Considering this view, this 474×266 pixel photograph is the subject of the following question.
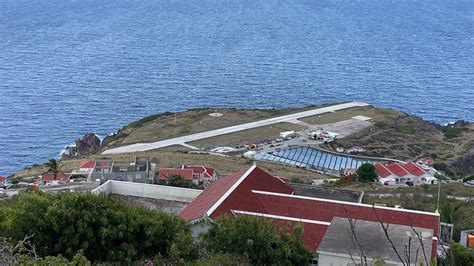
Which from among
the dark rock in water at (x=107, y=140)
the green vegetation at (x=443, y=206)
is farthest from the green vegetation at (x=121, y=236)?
the dark rock in water at (x=107, y=140)

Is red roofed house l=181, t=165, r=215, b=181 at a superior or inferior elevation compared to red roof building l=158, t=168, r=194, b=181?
inferior

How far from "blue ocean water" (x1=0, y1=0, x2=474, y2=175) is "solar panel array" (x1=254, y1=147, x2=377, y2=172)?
19.4 metres

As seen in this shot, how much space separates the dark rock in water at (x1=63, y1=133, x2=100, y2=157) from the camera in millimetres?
58469

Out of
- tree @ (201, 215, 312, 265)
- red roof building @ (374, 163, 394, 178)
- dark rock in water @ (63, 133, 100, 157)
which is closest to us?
tree @ (201, 215, 312, 265)

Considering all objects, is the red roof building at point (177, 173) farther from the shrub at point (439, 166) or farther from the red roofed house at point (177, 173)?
the shrub at point (439, 166)

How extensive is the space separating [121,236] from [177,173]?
71.7 ft

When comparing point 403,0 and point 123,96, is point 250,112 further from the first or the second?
point 403,0

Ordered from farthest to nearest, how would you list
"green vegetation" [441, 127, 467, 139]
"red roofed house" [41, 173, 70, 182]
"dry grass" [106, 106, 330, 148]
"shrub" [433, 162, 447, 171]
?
"green vegetation" [441, 127, 467, 139] → "dry grass" [106, 106, 330, 148] → "shrub" [433, 162, 447, 171] → "red roofed house" [41, 173, 70, 182]

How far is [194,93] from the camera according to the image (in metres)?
79.1

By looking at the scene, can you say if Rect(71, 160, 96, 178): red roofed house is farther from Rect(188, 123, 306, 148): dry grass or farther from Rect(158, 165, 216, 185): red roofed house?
Rect(188, 123, 306, 148): dry grass

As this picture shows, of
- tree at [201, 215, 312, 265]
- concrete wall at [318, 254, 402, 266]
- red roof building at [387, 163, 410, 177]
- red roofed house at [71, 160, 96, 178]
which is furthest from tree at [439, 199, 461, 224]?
red roofed house at [71, 160, 96, 178]

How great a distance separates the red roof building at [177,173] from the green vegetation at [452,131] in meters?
32.7

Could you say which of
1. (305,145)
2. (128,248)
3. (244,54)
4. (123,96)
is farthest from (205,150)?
(244,54)

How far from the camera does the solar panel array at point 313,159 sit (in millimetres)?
51875
